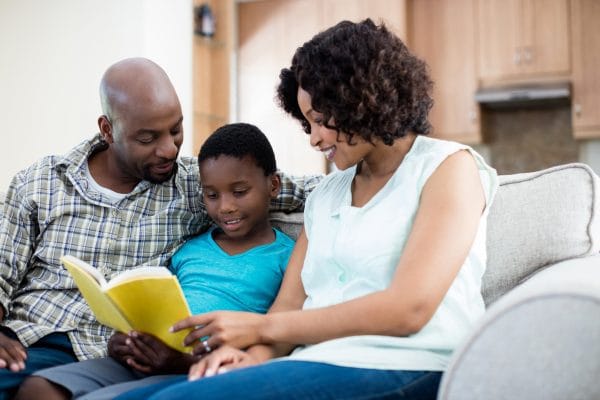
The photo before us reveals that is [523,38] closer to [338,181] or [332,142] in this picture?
[338,181]

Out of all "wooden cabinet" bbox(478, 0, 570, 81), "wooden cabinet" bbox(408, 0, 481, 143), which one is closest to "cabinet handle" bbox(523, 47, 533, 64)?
"wooden cabinet" bbox(478, 0, 570, 81)

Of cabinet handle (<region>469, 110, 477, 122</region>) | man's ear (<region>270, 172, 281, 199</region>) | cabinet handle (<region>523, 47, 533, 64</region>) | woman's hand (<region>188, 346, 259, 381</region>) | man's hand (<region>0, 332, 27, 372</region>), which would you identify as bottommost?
man's hand (<region>0, 332, 27, 372</region>)

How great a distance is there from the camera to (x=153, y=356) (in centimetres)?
137

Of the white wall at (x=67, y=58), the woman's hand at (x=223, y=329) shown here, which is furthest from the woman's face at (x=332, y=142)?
the white wall at (x=67, y=58)

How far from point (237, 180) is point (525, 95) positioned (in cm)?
357

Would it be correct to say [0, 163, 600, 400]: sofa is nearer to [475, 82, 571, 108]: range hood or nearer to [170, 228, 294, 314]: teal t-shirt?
[170, 228, 294, 314]: teal t-shirt

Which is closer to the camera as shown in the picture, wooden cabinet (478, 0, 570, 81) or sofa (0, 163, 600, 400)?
sofa (0, 163, 600, 400)

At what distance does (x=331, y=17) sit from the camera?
17.1 feet

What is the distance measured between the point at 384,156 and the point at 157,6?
338cm

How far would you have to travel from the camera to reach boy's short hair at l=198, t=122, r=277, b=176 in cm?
173

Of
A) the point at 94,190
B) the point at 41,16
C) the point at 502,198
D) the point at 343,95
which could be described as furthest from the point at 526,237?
the point at 41,16

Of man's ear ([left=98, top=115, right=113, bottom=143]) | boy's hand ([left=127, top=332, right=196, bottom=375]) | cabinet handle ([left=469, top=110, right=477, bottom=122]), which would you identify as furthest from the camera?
cabinet handle ([left=469, top=110, right=477, bottom=122])

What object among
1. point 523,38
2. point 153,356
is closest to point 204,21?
point 523,38

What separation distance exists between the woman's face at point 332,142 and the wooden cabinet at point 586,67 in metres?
3.86
